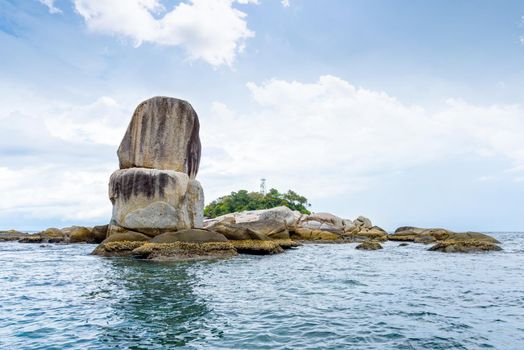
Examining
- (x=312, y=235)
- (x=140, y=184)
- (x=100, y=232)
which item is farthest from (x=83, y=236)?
(x=312, y=235)

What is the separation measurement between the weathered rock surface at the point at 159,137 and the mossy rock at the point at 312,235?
20.1m

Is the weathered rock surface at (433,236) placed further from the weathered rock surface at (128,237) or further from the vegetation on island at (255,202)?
the weathered rock surface at (128,237)

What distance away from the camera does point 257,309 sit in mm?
9922

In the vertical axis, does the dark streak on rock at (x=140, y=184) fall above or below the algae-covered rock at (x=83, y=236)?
above

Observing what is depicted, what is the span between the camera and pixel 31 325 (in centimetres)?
848

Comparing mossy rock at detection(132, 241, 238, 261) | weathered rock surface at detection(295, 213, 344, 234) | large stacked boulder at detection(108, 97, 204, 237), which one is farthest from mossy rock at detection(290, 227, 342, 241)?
mossy rock at detection(132, 241, 238, 261)

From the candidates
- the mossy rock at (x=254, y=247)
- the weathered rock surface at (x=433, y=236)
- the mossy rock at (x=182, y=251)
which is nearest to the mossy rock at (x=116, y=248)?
the mossy rock at (x=182, y=251)

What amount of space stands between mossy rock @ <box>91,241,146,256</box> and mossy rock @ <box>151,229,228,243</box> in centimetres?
148

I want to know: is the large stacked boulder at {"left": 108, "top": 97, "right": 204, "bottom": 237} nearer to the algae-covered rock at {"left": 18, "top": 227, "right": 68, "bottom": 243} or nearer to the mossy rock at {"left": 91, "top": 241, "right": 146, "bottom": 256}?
the mossy rock at {"left": 91, "top": 241, "right": 146, "bottom": 256}

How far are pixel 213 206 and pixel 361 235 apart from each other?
36.5 meters

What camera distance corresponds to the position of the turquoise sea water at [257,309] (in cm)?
754

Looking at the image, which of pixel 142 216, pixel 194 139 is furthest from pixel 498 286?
pixel 194 139

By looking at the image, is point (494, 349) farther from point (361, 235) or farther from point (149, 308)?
point (361, 235)

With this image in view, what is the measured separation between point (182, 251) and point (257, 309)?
12.3 meters
